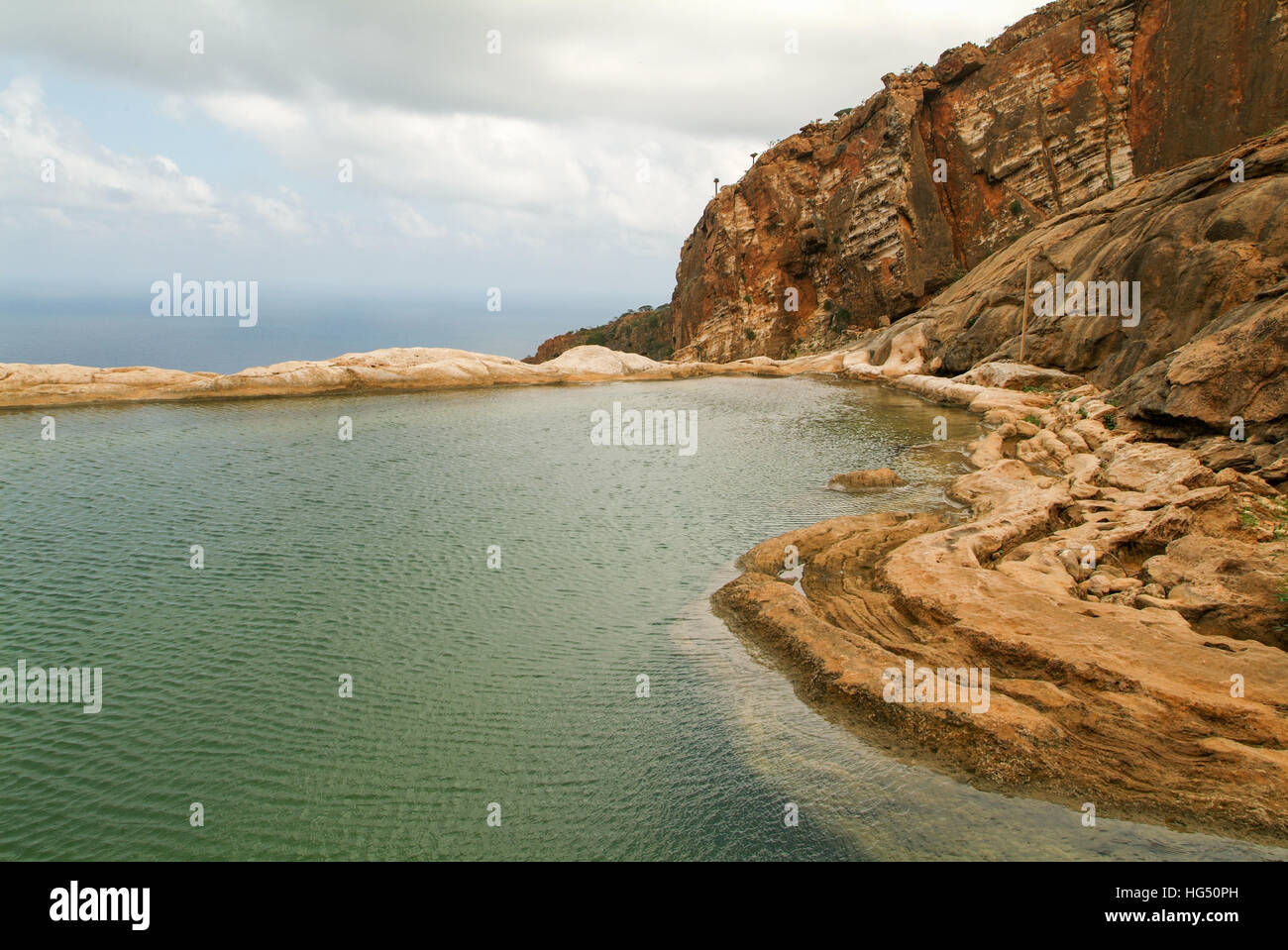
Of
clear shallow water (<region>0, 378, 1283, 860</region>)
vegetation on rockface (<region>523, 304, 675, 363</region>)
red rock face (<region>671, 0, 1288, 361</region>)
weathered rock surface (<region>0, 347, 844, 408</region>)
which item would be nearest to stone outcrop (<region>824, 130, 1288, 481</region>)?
clear shallow water (<region>0, 378, 1283, 860</region>)

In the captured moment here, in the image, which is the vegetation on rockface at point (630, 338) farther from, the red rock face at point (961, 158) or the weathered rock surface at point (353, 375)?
the weathered rock surface at point (353, 375)

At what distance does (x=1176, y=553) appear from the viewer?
12055 mm

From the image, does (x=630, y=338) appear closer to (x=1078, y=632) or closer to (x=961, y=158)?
(x=961, y=158)

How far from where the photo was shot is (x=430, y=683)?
10.9 meters

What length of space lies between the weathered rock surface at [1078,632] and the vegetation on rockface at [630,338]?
66280 mm

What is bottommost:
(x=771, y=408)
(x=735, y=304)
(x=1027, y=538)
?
(x=1027, y=538)

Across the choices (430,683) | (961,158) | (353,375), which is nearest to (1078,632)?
(430,683)

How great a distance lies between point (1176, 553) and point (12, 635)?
741 inches

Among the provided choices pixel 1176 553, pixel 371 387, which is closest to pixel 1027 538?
pixel 1176 553

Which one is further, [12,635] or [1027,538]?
[1027,538]

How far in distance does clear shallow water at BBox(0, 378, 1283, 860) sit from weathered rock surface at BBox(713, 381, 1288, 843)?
575 millimetres

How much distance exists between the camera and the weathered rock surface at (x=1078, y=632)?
7.88 meters

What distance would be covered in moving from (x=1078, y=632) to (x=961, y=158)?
176 feet
